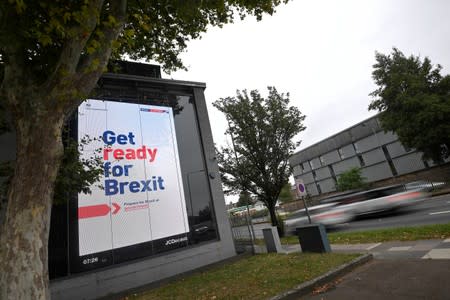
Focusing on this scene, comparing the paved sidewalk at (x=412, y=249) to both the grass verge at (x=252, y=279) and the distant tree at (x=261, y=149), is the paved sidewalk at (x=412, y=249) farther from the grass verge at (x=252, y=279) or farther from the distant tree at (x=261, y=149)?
the distant tree at (x=261, y=149)

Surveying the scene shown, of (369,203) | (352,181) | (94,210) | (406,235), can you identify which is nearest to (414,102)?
(352,181)

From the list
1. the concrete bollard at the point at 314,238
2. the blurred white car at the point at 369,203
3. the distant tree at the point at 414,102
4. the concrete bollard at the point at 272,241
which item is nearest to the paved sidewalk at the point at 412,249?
the concrete bollard at the point at 314,238

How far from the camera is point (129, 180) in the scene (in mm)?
8508

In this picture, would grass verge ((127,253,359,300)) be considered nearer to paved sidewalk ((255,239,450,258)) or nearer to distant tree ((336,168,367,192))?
paved sidewalk ((255,239,450,258))

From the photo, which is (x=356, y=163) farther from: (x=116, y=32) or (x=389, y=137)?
(x=116, y=32)

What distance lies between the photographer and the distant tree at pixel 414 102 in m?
23.9

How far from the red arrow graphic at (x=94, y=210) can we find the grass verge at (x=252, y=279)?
255 centimetres

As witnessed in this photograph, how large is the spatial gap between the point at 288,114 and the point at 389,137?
2900cm

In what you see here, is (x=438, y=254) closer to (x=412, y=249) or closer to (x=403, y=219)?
(x=412, y=249)

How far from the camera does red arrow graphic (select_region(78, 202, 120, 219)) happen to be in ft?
24.9

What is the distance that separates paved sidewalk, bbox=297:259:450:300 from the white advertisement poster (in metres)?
5.33

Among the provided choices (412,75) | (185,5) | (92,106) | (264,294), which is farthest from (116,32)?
(412,75)

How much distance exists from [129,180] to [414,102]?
27948 millimetres

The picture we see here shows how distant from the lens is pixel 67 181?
5.34m
